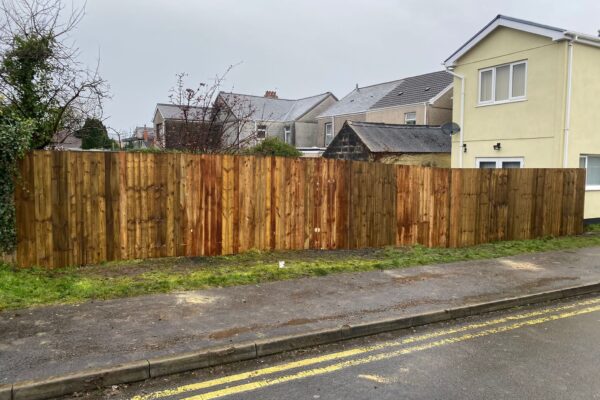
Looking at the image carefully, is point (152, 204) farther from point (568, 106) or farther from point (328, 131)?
point (328, 131)

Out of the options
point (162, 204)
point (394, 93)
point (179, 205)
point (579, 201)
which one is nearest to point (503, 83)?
point (579, 201)

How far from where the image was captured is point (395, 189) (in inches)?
416

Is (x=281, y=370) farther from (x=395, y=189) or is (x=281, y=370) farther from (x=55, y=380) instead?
(x=395, y=189)

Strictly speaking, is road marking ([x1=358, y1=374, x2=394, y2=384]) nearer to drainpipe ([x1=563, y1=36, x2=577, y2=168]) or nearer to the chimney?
drainpipe ([x1=563, y1=36, x2=577, y2=168])

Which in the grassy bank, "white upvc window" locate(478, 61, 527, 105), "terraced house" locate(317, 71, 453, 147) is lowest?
the grassy bank

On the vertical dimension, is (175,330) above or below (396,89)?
below

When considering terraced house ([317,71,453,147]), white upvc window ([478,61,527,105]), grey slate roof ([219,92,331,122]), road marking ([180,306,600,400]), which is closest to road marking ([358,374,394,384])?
road marking ([180,306,600,400])

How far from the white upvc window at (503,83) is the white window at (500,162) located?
2.05 meters

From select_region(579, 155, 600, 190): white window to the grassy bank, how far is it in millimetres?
7124

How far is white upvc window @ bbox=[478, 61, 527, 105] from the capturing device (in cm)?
1644

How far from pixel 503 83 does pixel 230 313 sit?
14918 millimetres

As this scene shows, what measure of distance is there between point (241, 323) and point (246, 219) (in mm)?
3765

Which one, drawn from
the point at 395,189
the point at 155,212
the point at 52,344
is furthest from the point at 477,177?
the point at 52,344

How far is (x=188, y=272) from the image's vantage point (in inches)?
307
